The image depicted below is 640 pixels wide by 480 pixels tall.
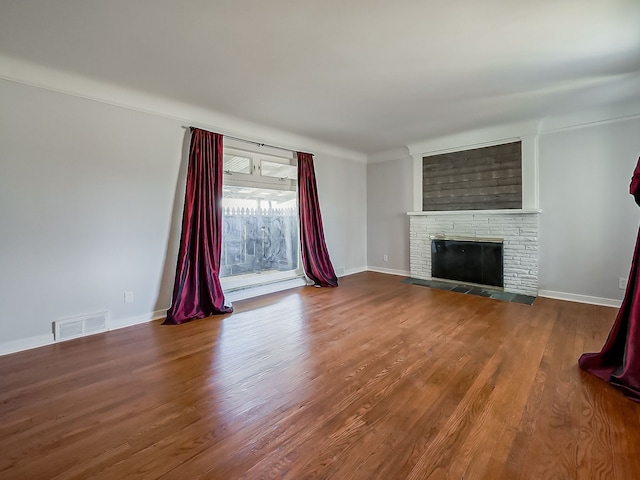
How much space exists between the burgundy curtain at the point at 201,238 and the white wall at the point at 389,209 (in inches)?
136

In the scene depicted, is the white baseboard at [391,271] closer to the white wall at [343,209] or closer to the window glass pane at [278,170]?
the white wall at [343,209]

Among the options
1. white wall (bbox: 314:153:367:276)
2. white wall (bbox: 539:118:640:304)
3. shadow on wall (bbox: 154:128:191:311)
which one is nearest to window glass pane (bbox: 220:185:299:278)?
shadow on wall (bbox: 154:128:191:311)

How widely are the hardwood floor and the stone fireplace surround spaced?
1244 mm

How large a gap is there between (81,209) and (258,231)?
7.22ft

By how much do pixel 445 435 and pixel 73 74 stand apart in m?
4.13

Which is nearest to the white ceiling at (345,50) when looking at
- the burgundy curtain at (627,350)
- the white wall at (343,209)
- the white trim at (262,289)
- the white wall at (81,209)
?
the white wall at (81,209)

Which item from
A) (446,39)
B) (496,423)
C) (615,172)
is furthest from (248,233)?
(615,172)

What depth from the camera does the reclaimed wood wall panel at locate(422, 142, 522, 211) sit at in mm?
4465

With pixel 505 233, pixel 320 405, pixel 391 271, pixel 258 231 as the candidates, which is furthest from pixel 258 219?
pixel 505 233

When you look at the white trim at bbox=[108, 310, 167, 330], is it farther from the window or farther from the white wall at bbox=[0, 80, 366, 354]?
the window

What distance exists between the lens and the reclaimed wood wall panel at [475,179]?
4465 millimetres

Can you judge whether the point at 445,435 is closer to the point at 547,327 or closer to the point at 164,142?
the point at 547,327

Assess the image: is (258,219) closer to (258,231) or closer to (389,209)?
(258,231)

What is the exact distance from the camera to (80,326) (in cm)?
293
